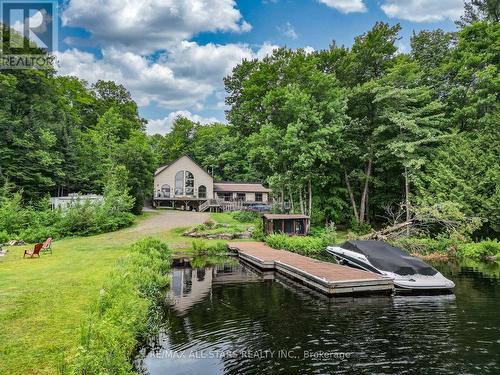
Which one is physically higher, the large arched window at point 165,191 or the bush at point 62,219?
the large arched window at point 165,191

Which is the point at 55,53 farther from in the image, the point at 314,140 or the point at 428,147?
the point at 428,147

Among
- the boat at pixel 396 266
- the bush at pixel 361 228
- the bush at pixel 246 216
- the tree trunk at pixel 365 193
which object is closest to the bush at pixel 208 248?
the boat at pixel 396 266

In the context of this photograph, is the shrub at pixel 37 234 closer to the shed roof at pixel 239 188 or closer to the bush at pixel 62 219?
the bush at pixel 62 219

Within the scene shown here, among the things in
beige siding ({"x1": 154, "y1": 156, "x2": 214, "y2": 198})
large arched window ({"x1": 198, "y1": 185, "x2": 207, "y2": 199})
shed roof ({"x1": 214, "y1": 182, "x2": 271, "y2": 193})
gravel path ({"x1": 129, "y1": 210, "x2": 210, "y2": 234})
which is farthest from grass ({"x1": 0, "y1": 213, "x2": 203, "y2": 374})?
shed roof ({"x1": 214, "y1": 182, "x2": 271, "y2": 193})

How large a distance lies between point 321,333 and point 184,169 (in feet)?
133

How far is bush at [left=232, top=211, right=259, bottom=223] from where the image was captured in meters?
34.0

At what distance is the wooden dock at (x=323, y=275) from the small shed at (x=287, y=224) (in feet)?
18.1

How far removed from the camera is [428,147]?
29.2 metres

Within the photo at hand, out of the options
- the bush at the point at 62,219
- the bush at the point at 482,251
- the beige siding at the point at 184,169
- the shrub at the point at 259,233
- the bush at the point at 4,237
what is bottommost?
the bush at the point at 482,251

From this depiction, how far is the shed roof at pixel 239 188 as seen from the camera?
49781mm

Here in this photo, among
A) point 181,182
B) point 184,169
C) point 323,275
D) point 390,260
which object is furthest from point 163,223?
point 390,260

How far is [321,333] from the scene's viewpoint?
889cm

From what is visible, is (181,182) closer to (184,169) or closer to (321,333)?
(184,169)

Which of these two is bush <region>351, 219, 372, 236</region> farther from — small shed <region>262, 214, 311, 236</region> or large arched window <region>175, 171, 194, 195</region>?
large arched window <region>175, 171, 194, 195</region>
